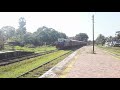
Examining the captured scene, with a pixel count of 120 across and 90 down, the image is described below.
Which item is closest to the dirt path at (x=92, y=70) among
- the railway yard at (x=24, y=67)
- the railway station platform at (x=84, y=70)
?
the railway station platform at (x=84, y=70)

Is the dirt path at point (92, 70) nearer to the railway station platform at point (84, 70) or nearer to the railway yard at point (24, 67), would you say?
the railway station platform at point (84, 70)

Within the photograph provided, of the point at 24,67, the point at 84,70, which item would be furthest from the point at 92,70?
the point at 24,67

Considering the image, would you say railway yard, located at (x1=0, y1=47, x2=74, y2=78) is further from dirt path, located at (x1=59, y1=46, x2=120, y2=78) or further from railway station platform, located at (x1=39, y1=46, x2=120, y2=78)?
dirt path, located at (x1=59, y1=46, x2=120, y2=78)

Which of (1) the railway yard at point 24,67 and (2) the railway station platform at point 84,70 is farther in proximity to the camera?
(1) the railway yard at point 24,67

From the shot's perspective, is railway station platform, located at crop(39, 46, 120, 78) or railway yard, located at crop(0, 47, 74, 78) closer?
railway station platform, located at crop(39, 46, 120, 78)

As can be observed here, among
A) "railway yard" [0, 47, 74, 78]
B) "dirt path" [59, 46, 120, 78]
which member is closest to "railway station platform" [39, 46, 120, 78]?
"dirt path" [59, 46, 120, 78]

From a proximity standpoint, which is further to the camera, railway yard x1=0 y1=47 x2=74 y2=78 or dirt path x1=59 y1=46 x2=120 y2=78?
railway yard x1=0 y1=47 x2=74 y2=78

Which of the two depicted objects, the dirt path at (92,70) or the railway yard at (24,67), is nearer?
the dirt path at (92,70)
